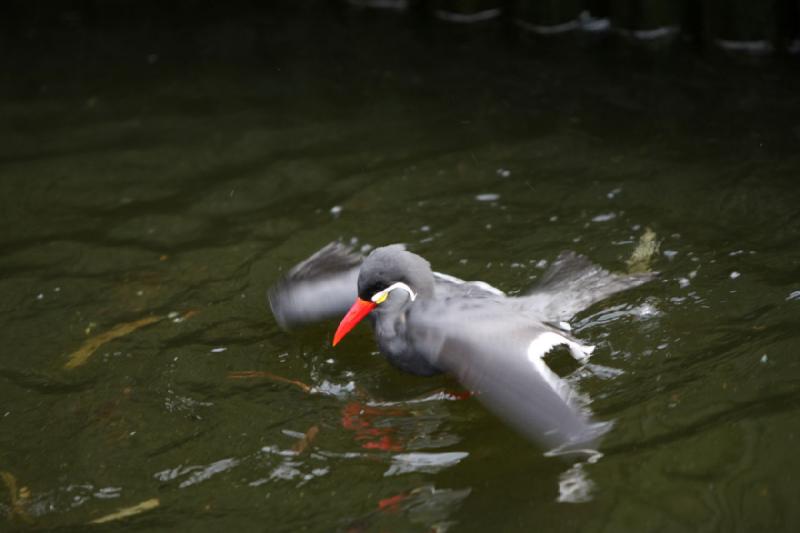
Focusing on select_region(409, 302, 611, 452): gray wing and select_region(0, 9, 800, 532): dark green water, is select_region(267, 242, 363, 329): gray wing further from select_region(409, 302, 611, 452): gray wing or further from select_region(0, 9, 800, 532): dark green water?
select_region(409, 302, 611, 452): gray wing

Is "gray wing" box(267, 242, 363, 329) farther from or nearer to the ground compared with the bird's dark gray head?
nearer to the ground

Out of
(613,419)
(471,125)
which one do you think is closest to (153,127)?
(471,125)

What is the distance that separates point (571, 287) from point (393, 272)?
953mm

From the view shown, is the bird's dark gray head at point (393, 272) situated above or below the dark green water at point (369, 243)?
above

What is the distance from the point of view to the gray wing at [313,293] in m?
5.60

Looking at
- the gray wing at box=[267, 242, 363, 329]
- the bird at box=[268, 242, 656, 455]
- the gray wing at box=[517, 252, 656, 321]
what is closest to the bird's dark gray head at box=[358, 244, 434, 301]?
the bird at box=[268, 242, 656, 455]

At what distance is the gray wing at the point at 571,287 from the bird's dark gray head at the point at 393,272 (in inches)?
19.9

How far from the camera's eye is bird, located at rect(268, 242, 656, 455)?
4539mm

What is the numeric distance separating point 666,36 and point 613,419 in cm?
492

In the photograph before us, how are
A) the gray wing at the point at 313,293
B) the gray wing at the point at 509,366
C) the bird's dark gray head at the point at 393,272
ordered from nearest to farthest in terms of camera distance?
the gray wing at the point at 509,366 → the bird's dark gray head at the point at 393,272 → the gray wing at the point at 313,293

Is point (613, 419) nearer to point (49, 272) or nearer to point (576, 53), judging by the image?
point (49, 272)

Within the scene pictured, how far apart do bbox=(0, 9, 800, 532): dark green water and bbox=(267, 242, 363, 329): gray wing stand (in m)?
0.20

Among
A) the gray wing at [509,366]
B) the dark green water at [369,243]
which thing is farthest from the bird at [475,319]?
the dark green water at [369,243]

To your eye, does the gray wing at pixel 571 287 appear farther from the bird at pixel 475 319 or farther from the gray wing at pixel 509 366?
the gray wing at pixel 509 366
